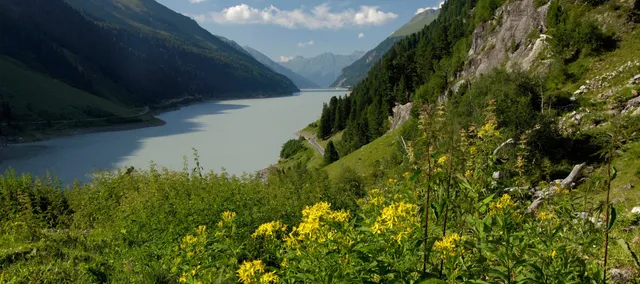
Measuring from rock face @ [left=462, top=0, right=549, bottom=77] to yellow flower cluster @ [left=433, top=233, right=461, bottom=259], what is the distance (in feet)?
94.5

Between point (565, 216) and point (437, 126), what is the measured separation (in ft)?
6.61

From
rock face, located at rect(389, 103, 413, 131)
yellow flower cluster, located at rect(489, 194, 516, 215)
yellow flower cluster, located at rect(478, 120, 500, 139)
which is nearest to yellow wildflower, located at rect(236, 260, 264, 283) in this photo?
yellow flower cluster, located at rect(489, 194, 516, 215)

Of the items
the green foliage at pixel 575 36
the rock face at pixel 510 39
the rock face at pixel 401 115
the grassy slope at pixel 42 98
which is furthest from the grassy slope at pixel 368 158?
the grassy slope at pixel 42 98

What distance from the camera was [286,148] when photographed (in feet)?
224

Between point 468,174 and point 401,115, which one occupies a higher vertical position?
point 468,174

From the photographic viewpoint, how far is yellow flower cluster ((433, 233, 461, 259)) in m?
2.55

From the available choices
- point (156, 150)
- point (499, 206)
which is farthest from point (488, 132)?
point (156, 150)

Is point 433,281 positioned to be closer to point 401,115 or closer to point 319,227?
point 319,227

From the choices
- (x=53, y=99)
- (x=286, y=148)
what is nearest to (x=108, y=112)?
(x=53, y=99)

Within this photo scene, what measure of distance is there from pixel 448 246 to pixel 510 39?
37.7m

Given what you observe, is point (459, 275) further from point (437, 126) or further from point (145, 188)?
point (145, 188)

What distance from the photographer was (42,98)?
108 metres

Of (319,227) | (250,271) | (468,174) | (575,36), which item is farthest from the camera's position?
(575,36)

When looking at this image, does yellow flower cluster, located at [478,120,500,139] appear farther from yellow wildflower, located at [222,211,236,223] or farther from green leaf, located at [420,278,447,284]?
yellow wildflower, located at [222,211,236,223]
